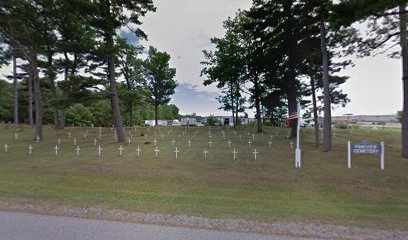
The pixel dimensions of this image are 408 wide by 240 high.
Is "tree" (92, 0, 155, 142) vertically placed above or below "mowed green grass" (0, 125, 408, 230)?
above

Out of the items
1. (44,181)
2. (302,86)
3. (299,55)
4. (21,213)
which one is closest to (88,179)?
(44,181)

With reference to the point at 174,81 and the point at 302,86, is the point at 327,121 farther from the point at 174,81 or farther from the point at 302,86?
the point at 174,81

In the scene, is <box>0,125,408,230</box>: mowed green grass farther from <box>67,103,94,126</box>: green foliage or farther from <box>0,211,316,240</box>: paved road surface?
<box>67,103,94,126</box>: green foliage

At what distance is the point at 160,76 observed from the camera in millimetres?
42031

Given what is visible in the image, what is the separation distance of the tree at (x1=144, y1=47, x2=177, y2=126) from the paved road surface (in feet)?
122

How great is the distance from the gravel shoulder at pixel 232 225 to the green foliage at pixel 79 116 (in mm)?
49568

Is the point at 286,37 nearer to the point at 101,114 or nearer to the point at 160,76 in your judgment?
the point at 160,76

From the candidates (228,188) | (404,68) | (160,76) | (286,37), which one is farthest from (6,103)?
(404,68)

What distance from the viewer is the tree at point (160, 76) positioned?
136 ft

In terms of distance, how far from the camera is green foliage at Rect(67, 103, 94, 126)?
50781 millimetres

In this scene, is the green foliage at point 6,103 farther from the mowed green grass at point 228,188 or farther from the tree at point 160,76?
the mowed green grass at point 228,188

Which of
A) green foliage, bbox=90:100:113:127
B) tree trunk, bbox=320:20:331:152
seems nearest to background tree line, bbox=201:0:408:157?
tree trunk, bbox=320:20:331:152

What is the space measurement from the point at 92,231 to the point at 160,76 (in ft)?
129

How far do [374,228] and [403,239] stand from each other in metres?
0.47
